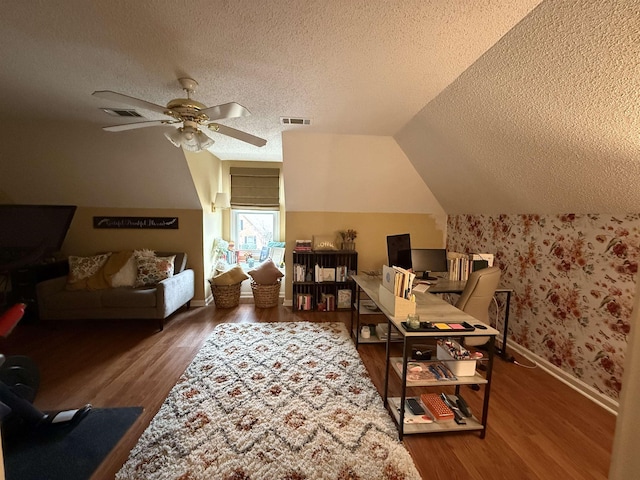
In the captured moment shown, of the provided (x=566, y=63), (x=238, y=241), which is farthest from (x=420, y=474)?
(x=238, y=241)

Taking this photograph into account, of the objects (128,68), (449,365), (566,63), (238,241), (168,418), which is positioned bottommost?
(168,418)

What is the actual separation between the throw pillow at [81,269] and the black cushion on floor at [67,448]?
202 centimetres

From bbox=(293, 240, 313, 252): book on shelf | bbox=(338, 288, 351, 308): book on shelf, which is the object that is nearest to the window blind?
bbox=(293, 240, 313, 252): book on shelf

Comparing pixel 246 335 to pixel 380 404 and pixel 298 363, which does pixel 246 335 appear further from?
pixel 380 404

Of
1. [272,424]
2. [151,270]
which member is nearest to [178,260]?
[151,270]

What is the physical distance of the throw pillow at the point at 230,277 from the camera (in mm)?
3949

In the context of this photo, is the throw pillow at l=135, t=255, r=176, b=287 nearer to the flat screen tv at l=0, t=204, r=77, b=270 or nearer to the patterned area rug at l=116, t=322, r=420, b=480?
the flat screen tv at l=0, t=204, r=77, b=270

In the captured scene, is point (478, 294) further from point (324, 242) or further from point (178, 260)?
point (178, 260)

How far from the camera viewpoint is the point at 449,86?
6.44 ft

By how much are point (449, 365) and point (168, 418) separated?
197 cm

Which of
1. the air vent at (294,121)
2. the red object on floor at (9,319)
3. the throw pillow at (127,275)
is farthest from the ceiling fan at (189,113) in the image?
the throw pillow at (127,275)

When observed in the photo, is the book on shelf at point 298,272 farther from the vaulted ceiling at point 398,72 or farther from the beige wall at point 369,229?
the vaulted ceiling at point 398,72

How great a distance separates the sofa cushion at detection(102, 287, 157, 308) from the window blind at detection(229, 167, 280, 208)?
1.95 meters

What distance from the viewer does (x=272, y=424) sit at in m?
1.83
